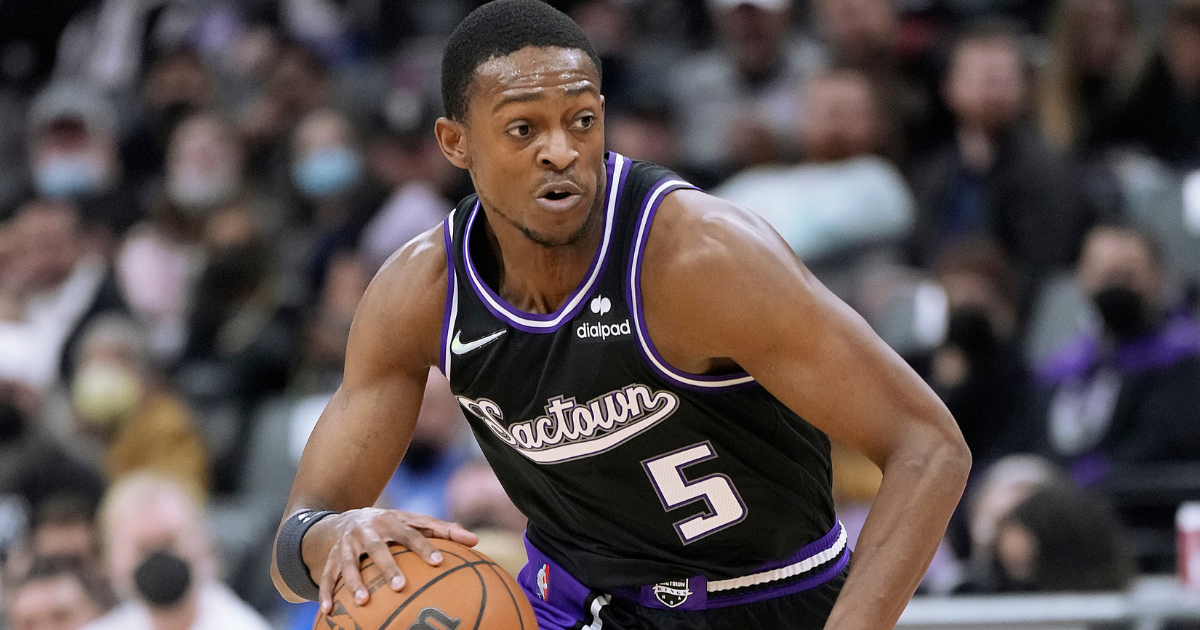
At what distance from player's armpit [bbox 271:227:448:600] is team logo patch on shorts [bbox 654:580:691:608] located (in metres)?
0.67

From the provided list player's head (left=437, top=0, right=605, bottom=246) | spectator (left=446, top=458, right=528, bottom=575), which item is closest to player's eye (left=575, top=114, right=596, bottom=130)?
player's head (left=437, top=0, right=605, bottom=246)

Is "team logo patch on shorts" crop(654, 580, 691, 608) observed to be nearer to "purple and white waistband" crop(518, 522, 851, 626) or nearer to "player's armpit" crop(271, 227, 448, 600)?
"purple and white waistband" crop(518, 522, 851, 626)

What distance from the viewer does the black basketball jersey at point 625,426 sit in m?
3.14

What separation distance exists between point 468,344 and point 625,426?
0.39m

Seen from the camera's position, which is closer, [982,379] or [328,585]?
[328,585]

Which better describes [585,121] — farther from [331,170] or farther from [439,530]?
[331,170]

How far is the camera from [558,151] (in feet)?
9.90

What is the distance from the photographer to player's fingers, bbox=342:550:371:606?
301cm

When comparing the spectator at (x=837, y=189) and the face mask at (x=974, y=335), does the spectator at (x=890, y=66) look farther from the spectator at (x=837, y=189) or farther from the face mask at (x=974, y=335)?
the face mask at (x=974, y=335)

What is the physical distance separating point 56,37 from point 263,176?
3.38m

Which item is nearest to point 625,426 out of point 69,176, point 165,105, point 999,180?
point 999,180

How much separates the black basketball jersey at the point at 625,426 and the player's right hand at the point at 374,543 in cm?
30

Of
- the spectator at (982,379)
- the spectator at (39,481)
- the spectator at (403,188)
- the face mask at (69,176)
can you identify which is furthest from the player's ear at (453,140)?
the face mask at (69,176)

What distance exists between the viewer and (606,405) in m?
3.17
